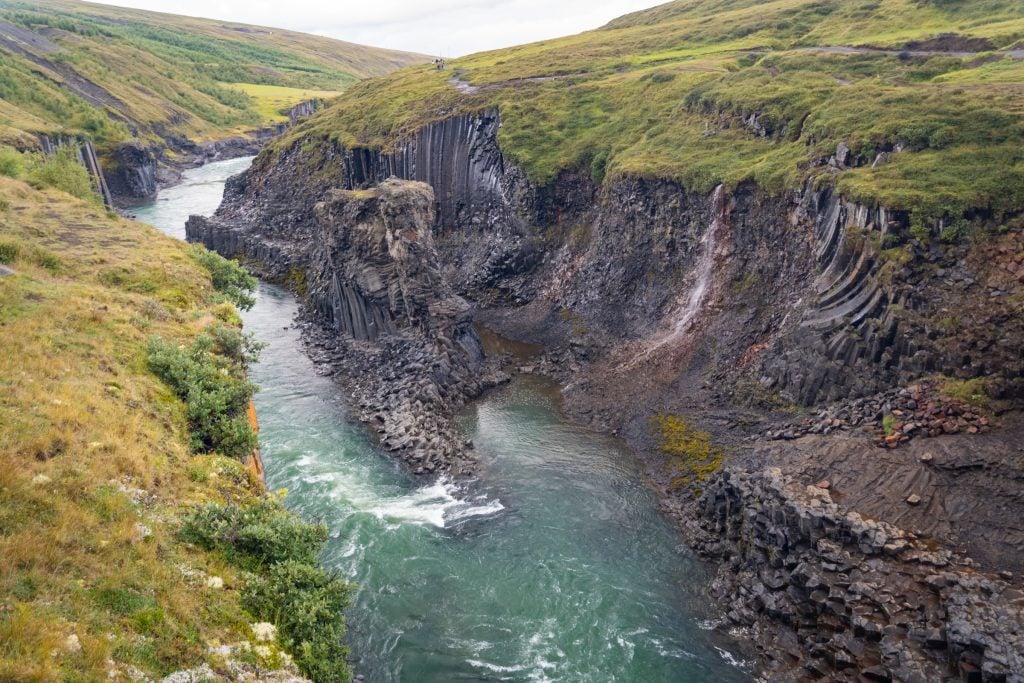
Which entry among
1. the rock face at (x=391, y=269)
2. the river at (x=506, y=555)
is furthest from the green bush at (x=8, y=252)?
the rock face at (x=391, y=269)

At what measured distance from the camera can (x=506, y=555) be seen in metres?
33.7

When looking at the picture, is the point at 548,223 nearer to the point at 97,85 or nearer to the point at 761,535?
the point at 761,535

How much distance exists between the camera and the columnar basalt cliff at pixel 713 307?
Result: 29.2 metres

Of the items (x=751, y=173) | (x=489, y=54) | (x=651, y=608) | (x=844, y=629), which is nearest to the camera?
(x=844, y=629)

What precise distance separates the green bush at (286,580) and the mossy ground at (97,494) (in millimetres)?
668

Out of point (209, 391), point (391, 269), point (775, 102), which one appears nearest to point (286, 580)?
point (209, 391)

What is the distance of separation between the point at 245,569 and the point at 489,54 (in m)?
131

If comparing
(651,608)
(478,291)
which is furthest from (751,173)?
(651,608)

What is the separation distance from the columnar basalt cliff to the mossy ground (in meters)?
19.0

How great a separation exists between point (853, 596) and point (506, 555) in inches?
608

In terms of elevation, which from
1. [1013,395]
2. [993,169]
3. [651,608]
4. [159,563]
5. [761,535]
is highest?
[993,169]

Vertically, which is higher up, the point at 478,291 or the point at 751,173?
the point at 751,173

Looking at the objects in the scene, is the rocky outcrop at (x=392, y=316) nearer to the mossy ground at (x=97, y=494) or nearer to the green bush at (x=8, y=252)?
the mossy ground at (x=97, y=494)

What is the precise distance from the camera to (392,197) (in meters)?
57.2
